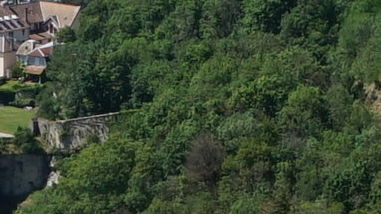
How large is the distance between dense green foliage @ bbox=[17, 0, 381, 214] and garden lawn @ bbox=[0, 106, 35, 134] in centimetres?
186

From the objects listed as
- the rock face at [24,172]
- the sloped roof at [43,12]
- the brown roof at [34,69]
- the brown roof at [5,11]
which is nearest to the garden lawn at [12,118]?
the rock face at [24,172]

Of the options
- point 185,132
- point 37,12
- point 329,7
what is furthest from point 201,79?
point 37,12

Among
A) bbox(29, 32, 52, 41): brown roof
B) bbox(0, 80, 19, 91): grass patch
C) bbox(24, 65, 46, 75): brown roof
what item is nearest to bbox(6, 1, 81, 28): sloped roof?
bbox(29, 32, 52, 41): brown roof

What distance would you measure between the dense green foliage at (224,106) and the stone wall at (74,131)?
55.3 inches

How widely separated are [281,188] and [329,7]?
16.3m

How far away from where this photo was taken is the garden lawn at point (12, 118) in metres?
64.1

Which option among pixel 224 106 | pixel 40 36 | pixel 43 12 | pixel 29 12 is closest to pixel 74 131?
pixel 224 106

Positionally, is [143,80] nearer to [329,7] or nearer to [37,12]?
[329,7]

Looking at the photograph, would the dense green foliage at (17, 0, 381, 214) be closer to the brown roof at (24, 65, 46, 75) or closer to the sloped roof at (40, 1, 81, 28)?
the brown roof at (24, 65, 46, 75)

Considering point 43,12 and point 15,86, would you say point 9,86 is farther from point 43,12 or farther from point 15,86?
point 43,12

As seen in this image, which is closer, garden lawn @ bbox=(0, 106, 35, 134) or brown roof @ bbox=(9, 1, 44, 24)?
garden lawn @ bbox=(0, 106, 35, 134)

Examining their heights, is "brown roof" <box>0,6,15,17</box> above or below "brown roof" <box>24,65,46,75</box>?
above

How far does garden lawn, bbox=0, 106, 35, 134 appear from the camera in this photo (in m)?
64.1

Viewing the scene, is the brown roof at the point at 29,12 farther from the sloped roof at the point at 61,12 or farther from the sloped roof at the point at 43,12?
the sloped roof at the point at 61,12
